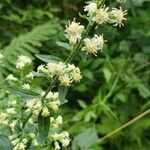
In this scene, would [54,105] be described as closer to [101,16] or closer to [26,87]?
[26,87]

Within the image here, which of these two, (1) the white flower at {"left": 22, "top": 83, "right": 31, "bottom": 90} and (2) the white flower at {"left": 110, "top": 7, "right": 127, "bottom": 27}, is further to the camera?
(1) the white flower at {"left": 22, "top": 83, "right": 31, "bottom": 90}

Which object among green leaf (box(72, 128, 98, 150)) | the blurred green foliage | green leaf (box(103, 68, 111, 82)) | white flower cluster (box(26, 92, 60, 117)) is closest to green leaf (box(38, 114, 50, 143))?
white flower cluster (box(26, 92, 60, 117))

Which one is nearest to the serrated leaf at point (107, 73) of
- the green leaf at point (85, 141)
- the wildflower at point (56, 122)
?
the green leaf at point (85, 141)

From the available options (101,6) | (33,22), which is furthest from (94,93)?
(101,6)

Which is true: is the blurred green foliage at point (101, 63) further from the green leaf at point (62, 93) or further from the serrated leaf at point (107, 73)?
the green leaf at point (62, 93)

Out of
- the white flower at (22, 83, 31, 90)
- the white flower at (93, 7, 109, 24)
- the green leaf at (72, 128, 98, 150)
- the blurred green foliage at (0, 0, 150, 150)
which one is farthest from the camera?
the blurred green foliage at (0, 0, 150, 150)

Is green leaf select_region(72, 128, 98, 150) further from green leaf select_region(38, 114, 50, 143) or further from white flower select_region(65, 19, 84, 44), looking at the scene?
white flower select_region(65, 19, 84, 44)

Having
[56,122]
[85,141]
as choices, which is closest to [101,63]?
[85,141]
